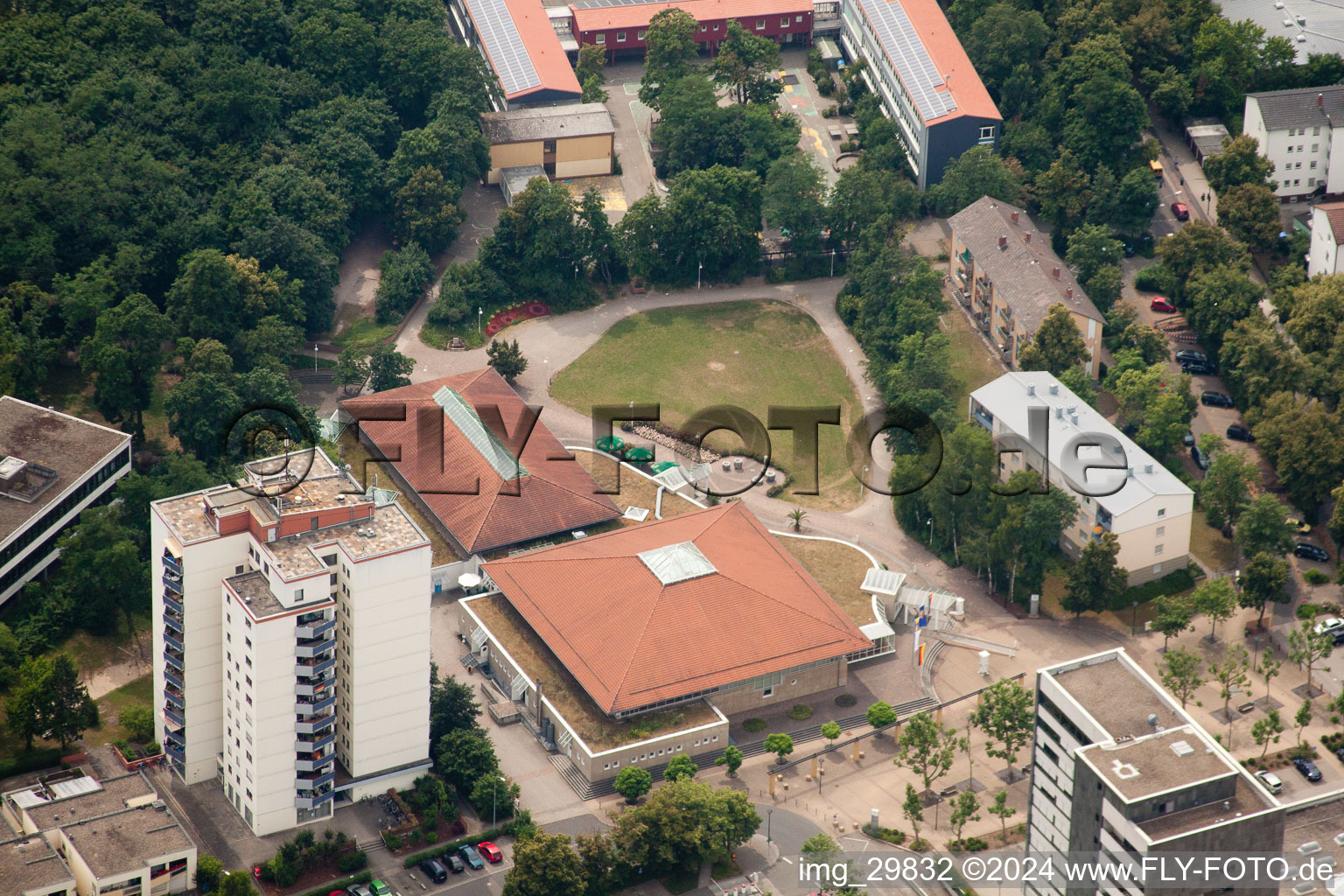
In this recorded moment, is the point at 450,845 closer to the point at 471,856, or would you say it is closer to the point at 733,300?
the point at 471,856

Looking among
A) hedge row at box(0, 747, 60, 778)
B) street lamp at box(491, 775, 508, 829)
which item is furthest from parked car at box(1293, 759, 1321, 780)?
hedge row at box(0, 747, 60, 778)

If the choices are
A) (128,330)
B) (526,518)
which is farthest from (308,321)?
(526,518)

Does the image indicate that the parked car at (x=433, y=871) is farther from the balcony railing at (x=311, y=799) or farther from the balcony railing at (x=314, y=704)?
the balcony railing at (x=314, y=704)

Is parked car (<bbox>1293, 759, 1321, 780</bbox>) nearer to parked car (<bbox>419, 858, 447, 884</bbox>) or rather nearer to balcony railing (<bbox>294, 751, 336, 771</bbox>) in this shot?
parked car (<bbox>419, 858, 447, 884</bbox>)

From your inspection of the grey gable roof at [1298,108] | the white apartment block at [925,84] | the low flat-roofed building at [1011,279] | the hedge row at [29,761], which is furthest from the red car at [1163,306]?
the hedge row at [29,761]

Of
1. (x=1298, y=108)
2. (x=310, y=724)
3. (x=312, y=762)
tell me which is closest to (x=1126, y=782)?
(x=310, y=724)

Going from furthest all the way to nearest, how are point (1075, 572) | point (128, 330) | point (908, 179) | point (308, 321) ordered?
point (908, 179)
point (308, 321)
point (128, 330)
point (1075, 572)

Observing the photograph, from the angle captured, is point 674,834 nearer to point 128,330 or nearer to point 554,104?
point 128,330
